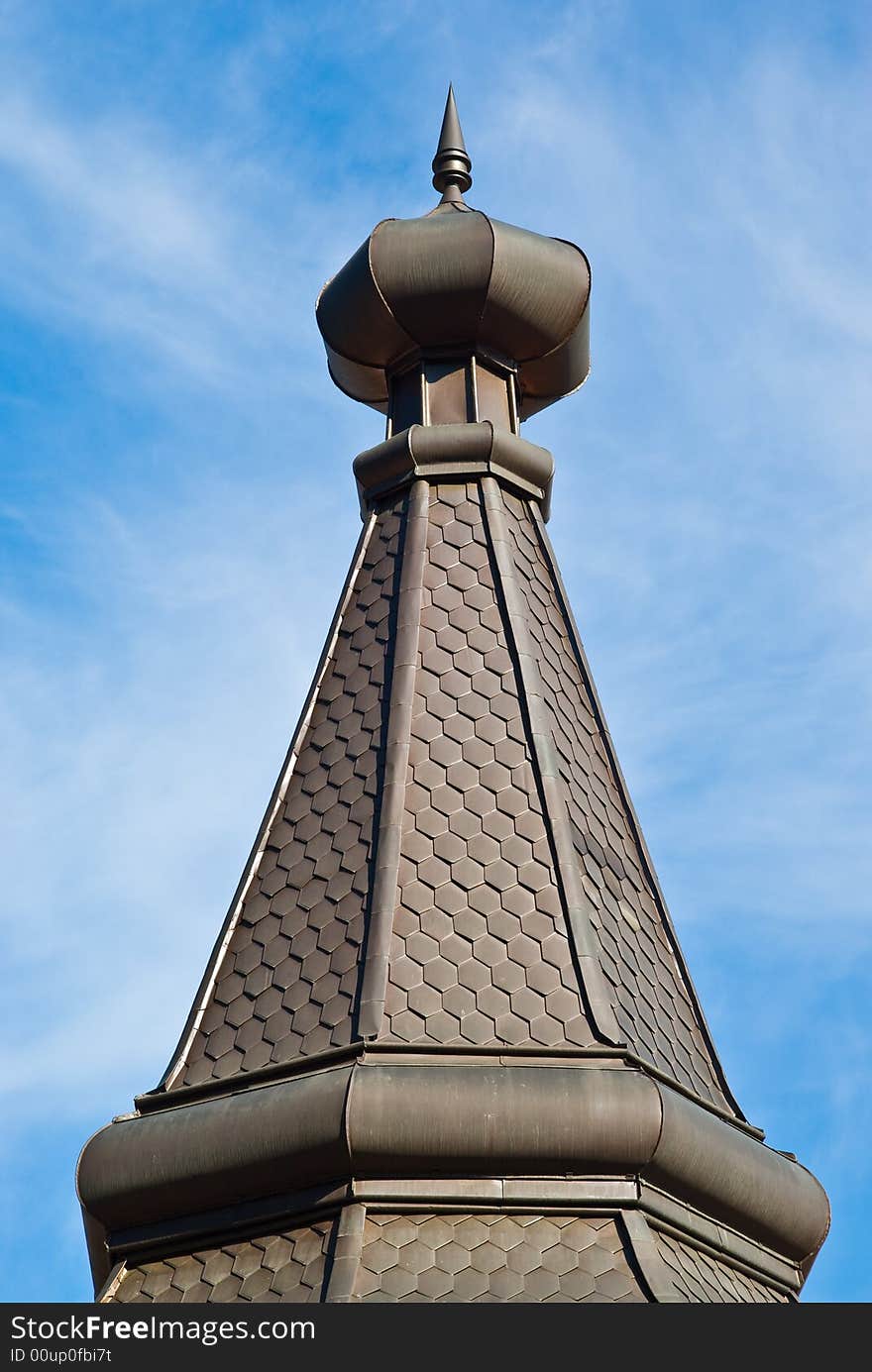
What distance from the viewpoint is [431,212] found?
56.6 feet

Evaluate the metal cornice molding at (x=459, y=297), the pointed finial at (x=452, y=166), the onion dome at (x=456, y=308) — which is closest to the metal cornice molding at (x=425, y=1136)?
the onion dome at (x=456, y=308)

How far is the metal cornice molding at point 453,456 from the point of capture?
16.1 m

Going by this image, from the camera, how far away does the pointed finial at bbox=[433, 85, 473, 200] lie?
18000 millimetres

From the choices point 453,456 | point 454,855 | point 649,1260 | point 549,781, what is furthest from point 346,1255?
point 453,456

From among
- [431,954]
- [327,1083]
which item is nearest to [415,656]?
[431,954]

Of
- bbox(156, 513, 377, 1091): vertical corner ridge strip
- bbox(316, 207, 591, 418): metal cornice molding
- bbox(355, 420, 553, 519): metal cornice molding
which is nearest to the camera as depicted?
bbox(156, 513, 377, 1091): vertical corner ridge strip

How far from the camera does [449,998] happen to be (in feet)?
43.1

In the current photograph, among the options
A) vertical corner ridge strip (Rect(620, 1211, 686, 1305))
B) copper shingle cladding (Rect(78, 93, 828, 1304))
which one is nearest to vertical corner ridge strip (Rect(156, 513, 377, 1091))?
copper shingle cladding (Rect(78, 93, 828, 1304))

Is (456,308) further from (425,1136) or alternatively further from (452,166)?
(425,1136)

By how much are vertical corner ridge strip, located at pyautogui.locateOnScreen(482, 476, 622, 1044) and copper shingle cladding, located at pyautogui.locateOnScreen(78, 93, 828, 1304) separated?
16 mm

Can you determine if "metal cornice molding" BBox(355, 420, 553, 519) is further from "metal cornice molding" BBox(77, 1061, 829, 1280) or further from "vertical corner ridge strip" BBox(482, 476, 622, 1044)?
"metal cornice molding" BBox(77, 1061, 829, 1280)

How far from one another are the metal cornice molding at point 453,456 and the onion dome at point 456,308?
0.40 metres

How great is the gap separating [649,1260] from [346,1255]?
1.44 m
